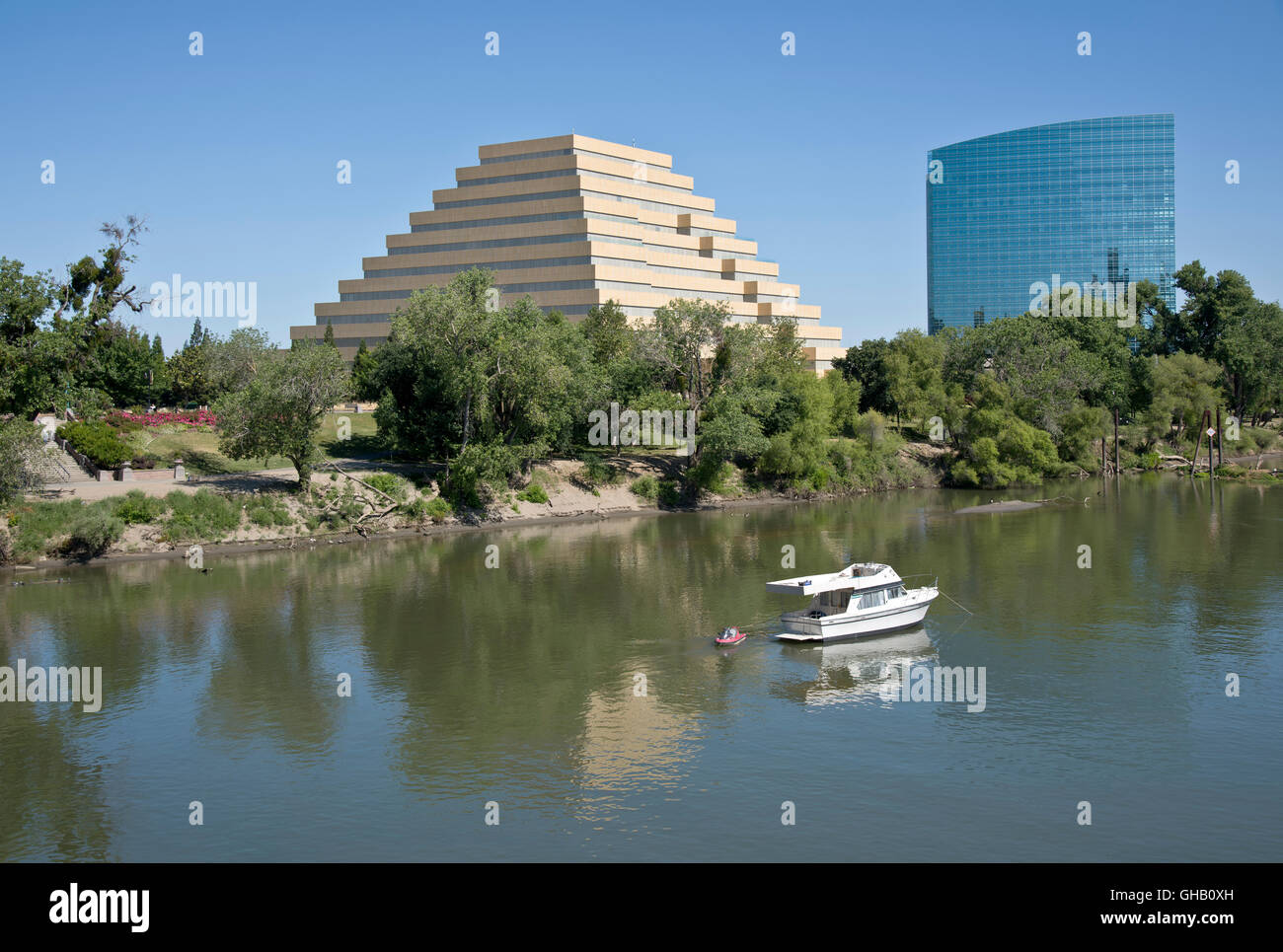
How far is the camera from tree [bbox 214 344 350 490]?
69.1 metres

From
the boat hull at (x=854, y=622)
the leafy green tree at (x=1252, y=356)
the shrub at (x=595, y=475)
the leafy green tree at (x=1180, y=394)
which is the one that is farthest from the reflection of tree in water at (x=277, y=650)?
the leafy green tree at (x=1252, y=356)

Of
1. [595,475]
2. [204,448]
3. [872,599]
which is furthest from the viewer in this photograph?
[595,475]

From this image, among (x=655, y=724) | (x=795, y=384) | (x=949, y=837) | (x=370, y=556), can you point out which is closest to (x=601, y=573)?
(x=370, y=556)

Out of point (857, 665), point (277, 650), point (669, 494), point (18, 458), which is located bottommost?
point (857, 665)

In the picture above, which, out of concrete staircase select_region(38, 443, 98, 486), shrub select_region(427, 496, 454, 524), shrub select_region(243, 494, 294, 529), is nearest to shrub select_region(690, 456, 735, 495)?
shrub select_region(427, 496, 454, 524)

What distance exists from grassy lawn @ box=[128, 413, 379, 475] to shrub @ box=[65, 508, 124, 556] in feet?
49.7

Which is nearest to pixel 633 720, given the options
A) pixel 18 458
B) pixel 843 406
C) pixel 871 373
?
pixel 18 458

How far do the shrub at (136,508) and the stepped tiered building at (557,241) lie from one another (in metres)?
80.1

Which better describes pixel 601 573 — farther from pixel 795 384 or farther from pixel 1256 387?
pixel 1256 387

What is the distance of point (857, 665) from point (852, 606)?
363 centimetres

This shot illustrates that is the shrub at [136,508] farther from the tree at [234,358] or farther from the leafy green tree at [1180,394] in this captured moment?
the leafy green tree at [1180,394]

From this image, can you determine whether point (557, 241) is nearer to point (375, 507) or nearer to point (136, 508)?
point (375, 507)

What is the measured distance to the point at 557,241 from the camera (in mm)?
145875

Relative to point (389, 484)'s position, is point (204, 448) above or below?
above
